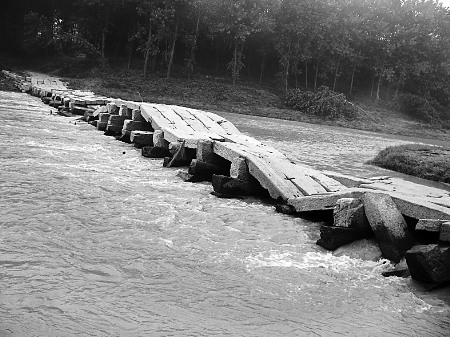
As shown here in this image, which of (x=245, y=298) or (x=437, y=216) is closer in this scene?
(x=245, y=298)

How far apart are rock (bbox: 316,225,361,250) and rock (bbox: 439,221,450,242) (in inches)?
44.7

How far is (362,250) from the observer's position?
238 inches

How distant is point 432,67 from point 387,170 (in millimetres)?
42678

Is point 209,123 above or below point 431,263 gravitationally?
above

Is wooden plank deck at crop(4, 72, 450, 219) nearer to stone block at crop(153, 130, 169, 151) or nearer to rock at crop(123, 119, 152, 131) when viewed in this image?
stone block at crop(153, 130, 169, 151)

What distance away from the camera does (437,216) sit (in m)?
5.84

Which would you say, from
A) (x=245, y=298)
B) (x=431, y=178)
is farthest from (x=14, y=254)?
(x=431, y=178)

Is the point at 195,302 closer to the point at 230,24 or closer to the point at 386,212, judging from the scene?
the point at 386,212

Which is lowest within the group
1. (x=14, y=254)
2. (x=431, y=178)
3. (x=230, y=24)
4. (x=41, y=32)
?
(x=14, y=254)

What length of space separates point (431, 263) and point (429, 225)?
0.72 m

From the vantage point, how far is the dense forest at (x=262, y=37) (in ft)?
139

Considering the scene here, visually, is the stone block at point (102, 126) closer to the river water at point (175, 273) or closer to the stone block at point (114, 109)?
the stone block at point (114, 109)

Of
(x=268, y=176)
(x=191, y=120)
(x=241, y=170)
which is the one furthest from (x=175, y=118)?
(x=268, y=176)

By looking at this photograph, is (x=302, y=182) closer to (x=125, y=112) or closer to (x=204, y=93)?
(x=125, y=112)
